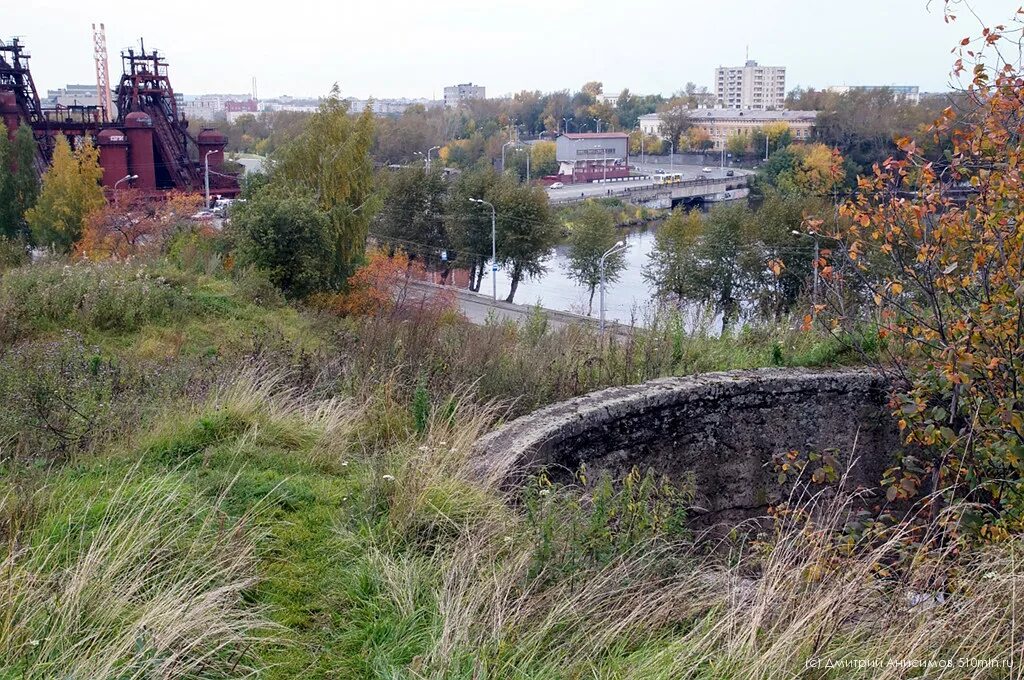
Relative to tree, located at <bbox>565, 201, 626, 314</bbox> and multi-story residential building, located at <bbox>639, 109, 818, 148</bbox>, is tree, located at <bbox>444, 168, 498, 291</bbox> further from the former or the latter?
multi-story residential building, located at <bbox>639, 109, 818, 148</bbox>

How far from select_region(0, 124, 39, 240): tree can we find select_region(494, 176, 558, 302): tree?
1476 centimetres

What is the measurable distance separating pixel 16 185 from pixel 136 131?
10.6 metres

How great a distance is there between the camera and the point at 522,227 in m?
31.1

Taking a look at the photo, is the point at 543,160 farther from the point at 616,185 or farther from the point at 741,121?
the point at 741,121

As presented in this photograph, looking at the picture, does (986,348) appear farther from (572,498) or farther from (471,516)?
(471,516)

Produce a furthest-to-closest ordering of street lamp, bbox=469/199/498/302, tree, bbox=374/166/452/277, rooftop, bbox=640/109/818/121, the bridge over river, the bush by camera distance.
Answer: rooftop, bbox=640/109/818/121
the bridge over river
tree, bbox=374/166/452/277
street lamp, bbox=469/199/498/302
the bush

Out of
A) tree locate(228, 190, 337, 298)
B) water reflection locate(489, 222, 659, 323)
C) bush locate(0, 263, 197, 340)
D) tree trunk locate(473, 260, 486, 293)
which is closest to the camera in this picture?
bush locate(0, 263, 197, 340)

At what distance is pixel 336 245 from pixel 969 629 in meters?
15.3

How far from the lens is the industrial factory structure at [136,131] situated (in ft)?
112

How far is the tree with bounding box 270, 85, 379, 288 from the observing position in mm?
17844

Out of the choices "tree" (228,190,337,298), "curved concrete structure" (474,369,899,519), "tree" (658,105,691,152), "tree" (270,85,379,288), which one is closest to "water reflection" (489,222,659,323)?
"tree" (270,85,379,288)

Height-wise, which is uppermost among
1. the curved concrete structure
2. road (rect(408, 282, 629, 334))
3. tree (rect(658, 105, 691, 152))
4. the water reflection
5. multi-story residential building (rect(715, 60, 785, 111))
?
multi-story residential building (rect(715, 60, 785, 111))

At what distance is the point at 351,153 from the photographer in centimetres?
1814

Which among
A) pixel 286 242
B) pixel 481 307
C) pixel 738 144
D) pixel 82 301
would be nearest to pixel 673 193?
pixel 738 144
